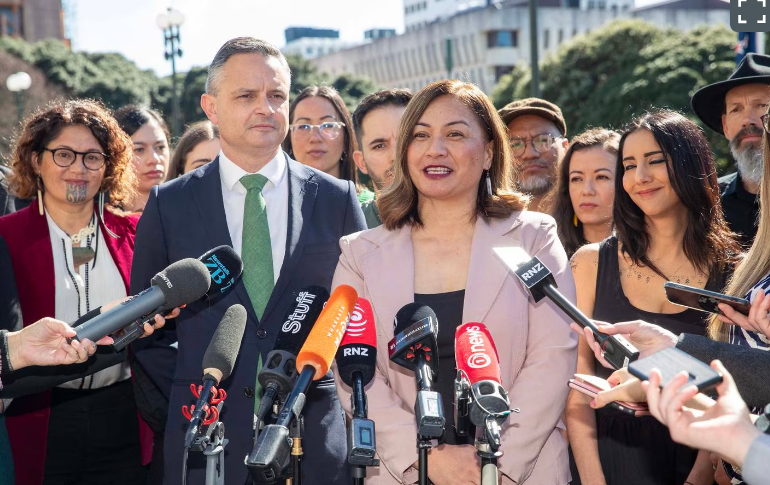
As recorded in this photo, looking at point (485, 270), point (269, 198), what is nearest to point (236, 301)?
point (269, 198)

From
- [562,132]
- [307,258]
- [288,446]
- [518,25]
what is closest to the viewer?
[288,446]

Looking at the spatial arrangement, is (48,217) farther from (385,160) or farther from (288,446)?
(288,446)

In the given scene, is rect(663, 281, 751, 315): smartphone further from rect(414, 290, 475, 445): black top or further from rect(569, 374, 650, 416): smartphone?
rect(414, 290, 475, 445): black top

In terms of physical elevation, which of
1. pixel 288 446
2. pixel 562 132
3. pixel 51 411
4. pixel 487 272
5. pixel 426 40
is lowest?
pixel 51 411

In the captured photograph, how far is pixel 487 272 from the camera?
13.8 ft

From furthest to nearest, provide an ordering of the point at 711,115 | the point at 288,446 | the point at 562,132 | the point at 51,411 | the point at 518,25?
the point at 518,25 < the point at 562,132 < the point at 711,115 < the point at 51,411 < the point at 288,446

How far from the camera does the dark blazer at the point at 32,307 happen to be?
16.3 feet

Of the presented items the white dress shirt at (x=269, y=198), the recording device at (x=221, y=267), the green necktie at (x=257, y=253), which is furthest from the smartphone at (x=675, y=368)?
the white dress shirt at (x=269, y=198)

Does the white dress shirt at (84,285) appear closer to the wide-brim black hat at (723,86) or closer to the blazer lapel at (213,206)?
the blazer lapel at (213,206)

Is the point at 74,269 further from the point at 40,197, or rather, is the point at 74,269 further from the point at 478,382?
the point at 478,382

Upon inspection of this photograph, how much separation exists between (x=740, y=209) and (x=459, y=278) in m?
2.42

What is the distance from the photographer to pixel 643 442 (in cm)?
474

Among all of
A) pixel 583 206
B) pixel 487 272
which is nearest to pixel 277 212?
pixel 487 272

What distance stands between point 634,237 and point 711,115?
194 cm
